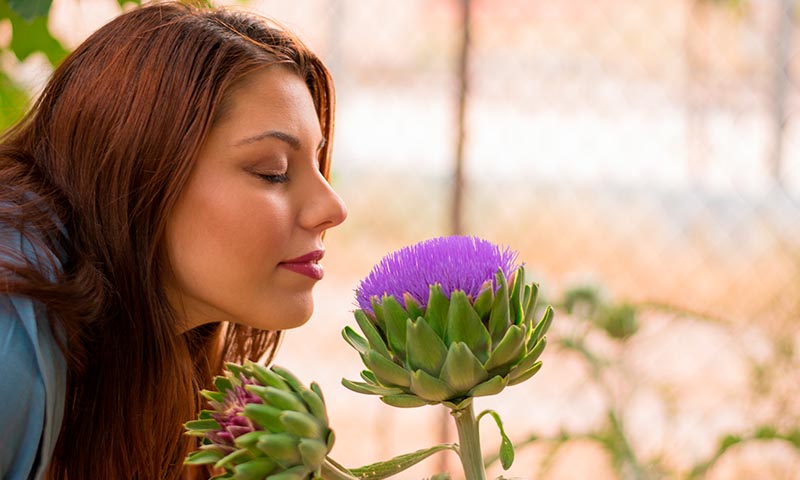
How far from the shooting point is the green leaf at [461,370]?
17.0 inches

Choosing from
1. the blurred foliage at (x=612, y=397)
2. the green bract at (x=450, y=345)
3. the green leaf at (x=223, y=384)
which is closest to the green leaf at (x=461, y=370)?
the green bract at (x=450, y=345)

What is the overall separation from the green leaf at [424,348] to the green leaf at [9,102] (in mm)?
783

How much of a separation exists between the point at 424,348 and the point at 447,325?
0.02 m

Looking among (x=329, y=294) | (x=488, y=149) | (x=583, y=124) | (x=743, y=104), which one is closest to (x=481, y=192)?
→ (x=488, y=149)

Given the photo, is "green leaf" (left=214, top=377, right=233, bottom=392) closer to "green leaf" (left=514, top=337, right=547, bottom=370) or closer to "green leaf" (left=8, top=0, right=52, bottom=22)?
"green leaf" (left=514, top=337, right=547, bottom=370)

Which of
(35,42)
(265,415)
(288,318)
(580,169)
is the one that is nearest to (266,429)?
(265,415)

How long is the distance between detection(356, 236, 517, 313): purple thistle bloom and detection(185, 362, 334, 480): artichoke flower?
0.19ft

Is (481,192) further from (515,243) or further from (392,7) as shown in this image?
(392,7)

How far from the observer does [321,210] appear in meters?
0.66

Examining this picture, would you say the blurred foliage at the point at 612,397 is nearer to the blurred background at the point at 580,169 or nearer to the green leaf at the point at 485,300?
the green leaf at the point at 485,300

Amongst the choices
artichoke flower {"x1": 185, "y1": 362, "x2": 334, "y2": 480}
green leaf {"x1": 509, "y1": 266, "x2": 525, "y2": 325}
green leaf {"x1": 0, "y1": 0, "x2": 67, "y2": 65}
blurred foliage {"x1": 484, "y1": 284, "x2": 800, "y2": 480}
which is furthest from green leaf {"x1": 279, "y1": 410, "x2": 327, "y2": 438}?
green leaf {"x1": 0, "y1": 0, "x2": 67, "y2": 65}

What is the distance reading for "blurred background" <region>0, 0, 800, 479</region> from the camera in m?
1.71

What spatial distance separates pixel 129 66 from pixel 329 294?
4.00ft

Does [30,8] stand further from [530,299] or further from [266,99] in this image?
[530,299]
